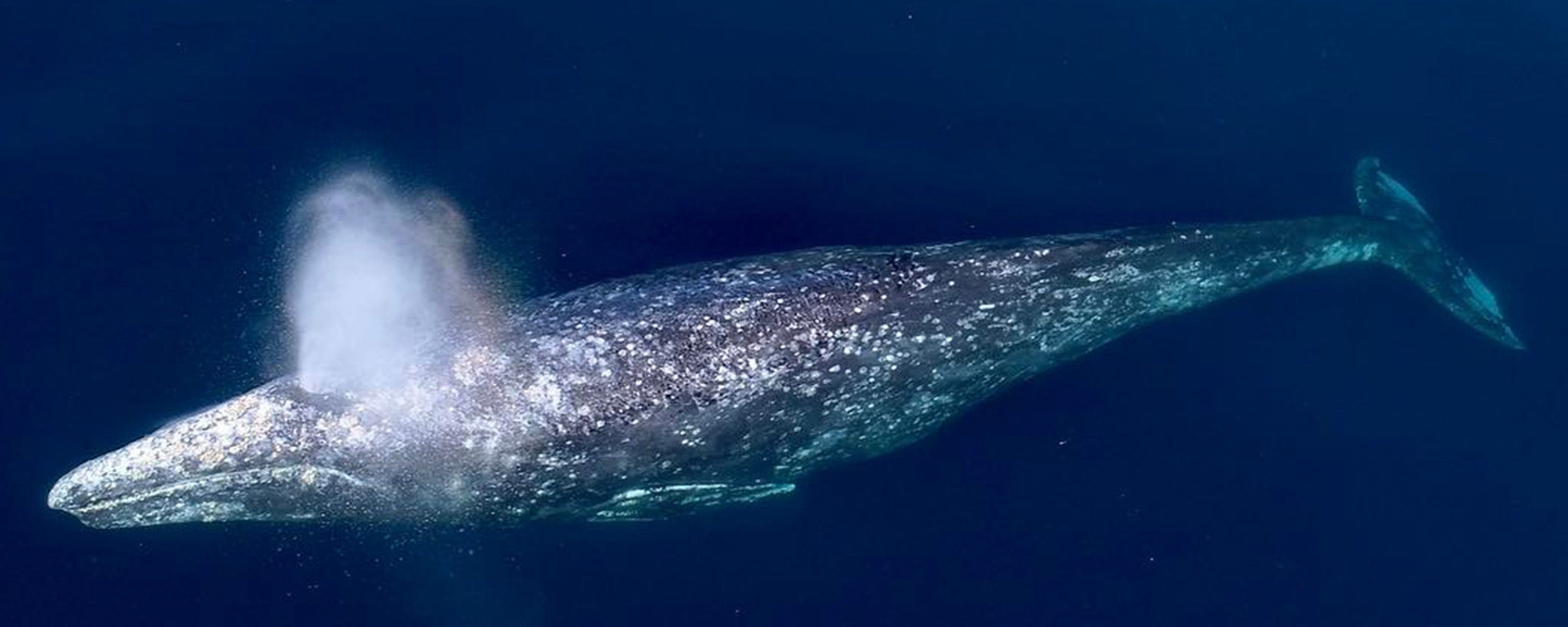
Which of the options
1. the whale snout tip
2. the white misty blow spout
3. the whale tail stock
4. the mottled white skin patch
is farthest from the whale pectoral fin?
the whale tail stock

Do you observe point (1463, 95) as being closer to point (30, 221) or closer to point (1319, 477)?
point (1319, 477)

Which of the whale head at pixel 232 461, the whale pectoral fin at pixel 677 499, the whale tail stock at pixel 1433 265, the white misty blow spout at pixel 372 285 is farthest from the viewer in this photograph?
the whale tail stock at pixel 1433 265

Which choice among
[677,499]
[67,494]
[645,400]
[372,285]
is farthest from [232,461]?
[677,499]

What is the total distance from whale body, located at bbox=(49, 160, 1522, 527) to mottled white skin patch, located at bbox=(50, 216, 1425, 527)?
23 mm

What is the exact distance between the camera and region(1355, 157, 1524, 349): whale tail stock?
17.6 m

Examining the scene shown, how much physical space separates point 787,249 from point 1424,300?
10152mm

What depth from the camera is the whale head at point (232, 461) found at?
13.1 meters

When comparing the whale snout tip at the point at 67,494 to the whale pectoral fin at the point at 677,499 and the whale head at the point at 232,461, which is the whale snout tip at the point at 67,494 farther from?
the whale pectoral fin at the point at 677,499

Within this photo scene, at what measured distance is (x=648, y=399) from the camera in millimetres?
13141

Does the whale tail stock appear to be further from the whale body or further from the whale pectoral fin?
the whale pectoral fin

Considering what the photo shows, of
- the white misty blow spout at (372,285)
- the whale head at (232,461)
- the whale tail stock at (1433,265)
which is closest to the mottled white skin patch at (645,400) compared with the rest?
the whale head at (232,461)

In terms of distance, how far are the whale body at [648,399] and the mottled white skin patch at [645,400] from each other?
0.02 metres

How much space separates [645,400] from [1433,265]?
12423 mm

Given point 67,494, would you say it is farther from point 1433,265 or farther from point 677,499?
point 1433,265
